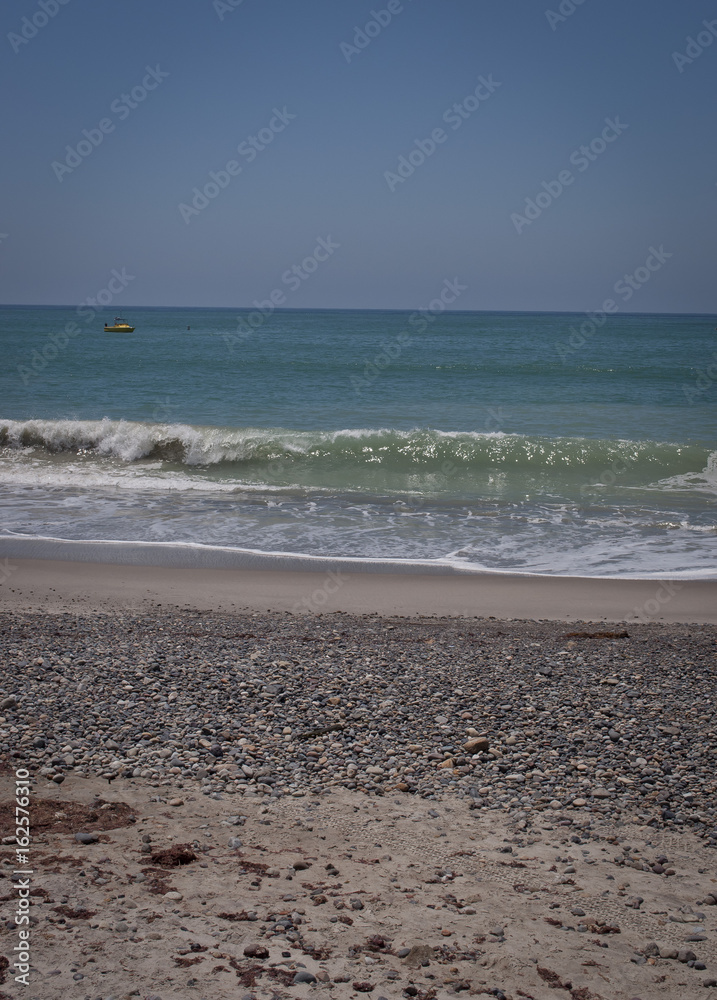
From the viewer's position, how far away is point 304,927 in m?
3.34

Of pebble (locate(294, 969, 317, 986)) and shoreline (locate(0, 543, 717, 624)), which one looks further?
shoreline (locate(0, 543, 717, 624))

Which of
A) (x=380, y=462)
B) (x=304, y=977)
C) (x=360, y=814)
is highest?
(x=380, y=462)

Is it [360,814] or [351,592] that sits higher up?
[351,592]

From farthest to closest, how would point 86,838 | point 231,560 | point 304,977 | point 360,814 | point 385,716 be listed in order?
point 231,560, point 385,716, point 360,814, point 86,838, point 304,977

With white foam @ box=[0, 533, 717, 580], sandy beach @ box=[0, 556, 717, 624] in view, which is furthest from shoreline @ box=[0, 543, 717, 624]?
white foam @ box=[0, 533, 717, 580]

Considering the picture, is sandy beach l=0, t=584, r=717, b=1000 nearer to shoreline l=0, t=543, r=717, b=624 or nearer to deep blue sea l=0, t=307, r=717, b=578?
shoreline l=0, t=543, r=717, b=624

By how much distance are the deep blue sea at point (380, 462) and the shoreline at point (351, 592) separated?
0.79 metres

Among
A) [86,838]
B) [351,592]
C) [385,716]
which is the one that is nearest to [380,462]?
[351,592]

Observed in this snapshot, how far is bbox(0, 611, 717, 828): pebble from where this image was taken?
468 cm

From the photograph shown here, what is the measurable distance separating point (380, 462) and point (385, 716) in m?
14.0

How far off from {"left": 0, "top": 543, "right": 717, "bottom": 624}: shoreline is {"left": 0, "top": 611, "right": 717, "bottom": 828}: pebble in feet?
3.79

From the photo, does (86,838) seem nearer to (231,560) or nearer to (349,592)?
(349,592)

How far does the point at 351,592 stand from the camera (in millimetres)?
9312

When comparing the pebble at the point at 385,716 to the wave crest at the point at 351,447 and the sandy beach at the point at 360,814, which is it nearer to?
the sandy beach at the point at 360,814
